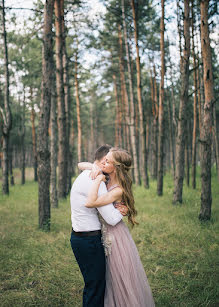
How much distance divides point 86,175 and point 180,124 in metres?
7.69

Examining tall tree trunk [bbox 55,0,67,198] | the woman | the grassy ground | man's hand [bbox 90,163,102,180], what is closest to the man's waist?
the woman

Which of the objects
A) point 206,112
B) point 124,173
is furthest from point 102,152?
point 206,112

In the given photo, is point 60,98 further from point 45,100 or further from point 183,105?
point 183,105

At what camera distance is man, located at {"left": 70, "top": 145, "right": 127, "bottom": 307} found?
8.78ft

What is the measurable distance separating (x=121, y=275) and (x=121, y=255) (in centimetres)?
21

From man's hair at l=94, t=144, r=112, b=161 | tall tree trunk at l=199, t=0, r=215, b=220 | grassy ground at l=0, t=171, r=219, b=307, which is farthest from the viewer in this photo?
tall tree trunk at l=199, t=0, r=215, b=220

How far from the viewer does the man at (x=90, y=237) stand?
2.68 m

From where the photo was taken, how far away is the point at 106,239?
2.79 meters

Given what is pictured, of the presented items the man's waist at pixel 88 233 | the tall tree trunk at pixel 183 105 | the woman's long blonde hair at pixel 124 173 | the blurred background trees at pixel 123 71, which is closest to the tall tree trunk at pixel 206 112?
the blurred background trees at pixel 123 71

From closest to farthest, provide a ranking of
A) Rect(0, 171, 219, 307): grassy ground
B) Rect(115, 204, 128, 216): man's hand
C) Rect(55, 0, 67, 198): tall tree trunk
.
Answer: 1. Rect(115, 204, 128, 216): man's hand
2. Rect(0, 171, 219, 307): grassy ground
3. Rect(55, 0, 67, 198): tall tree trunk

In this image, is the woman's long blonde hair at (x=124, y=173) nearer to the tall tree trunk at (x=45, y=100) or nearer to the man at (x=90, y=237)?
the man at (x=90, y=237)

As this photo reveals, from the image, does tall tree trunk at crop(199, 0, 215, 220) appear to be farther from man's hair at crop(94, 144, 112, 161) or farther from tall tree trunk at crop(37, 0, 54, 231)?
man's hair at crop(94, 144, 112, 161)

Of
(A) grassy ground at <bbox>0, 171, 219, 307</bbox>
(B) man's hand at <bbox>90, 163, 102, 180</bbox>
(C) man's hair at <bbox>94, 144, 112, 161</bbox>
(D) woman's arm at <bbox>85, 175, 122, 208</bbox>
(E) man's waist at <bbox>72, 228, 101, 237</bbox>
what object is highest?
(C) man's hair at <bbox>94, 144, 112, 161</bbox>

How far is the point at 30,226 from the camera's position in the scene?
7.47m
